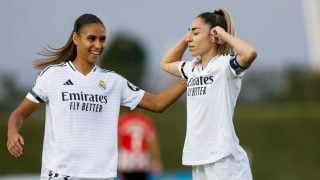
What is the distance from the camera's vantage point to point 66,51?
7.49m

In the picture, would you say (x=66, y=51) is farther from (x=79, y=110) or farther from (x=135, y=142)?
(x=135, y=142)

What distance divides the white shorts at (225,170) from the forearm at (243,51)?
2.26 feet

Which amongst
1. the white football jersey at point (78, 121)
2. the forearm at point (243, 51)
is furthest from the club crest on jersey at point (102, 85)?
the forearm at point (243, 51)

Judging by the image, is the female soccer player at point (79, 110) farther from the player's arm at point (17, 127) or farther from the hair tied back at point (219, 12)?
the hair tied back at point (219, 12)

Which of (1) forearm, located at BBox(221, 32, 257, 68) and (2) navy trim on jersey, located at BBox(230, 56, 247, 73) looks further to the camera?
(2) navy trim on jersey, located at BBox(230, 56, 247, 73)

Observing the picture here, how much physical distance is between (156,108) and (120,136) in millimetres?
6382

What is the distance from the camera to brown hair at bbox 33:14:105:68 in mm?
7285

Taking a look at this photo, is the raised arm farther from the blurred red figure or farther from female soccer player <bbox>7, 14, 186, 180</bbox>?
the blurred red figure

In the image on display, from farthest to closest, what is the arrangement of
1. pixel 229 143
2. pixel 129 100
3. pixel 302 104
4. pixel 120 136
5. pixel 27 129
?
pixel 302 104 → pixel 27 129 → pixel 120 136 → pixel 129 100 → pixel 229 143

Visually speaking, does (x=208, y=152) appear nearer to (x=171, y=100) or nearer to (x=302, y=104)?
(x=171, y=100)

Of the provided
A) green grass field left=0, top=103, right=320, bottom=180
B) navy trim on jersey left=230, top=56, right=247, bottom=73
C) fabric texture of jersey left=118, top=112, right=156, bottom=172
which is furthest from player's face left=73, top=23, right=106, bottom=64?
green grass field left=0, top=103, right=320, bottom=180

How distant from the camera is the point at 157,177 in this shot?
48.1 feet

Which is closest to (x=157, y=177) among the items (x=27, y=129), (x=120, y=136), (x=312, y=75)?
(x=120, y=136)

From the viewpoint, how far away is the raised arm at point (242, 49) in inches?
270
